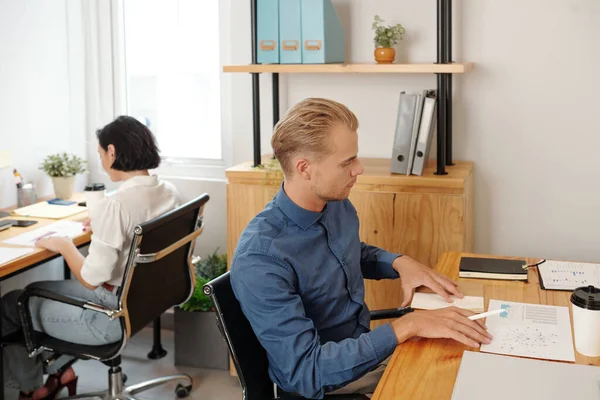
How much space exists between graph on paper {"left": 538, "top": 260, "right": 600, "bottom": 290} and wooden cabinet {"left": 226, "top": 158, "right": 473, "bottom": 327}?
556 mm

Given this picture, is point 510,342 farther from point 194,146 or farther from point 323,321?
point 194,146

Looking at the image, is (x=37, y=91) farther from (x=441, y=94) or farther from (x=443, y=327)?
(x=443, y=327)

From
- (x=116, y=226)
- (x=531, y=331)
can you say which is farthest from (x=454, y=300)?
(x=116, y=226)

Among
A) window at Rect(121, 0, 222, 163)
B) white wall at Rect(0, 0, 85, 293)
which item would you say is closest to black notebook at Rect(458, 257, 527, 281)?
window at Rect(121, 0, 222, 163)

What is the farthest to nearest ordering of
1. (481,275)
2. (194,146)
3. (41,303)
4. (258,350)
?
1. (194,146)
2. (41,303)
3. (481,275)
4. (258,350)

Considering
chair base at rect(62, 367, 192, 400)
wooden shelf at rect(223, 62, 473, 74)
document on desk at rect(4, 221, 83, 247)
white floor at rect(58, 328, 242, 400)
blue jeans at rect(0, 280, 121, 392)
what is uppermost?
wooden shelf at rect(223, 62, 473, 74)

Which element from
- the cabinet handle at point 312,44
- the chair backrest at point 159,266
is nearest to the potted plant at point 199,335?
the chair backrest at point 159,266

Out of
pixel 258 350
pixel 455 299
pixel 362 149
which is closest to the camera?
pixel 258 350

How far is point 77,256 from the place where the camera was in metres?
2.76

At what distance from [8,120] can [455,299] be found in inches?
95.4

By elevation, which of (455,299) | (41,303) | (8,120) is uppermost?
(8,120)

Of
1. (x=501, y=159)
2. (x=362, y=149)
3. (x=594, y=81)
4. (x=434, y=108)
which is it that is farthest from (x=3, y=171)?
(x=594, y=81)

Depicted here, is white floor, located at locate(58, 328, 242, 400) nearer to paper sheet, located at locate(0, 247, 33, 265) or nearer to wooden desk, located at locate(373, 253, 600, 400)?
paper sheet, located at locate(0, 247, 33, 265)

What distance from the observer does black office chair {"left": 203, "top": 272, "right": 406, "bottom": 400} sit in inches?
67.7
